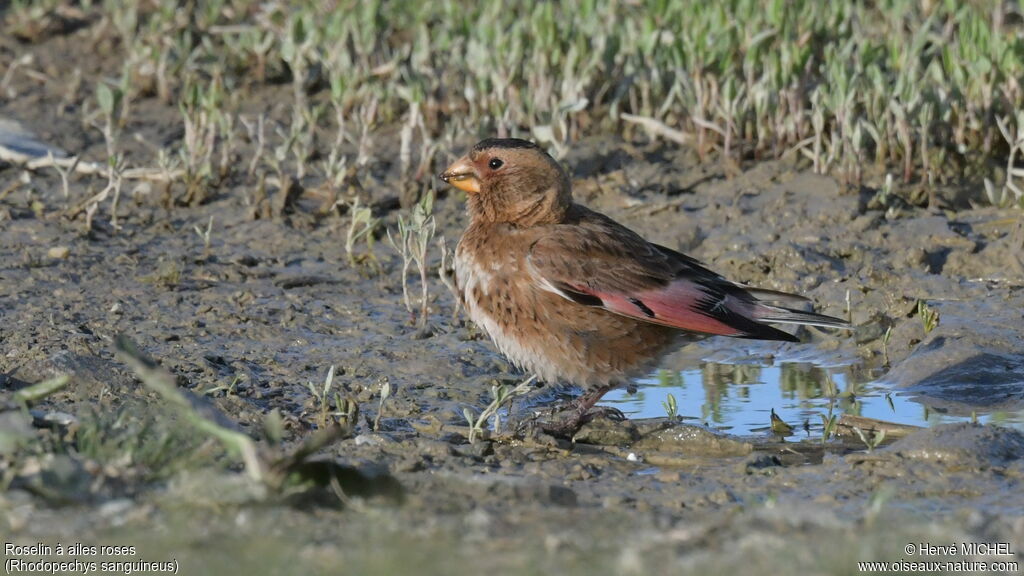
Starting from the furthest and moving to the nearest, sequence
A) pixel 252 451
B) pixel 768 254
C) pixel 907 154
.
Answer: pixel 907 154 < pixel 768 254 < pixel 252 451

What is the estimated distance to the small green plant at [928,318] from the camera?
6582 millimetres

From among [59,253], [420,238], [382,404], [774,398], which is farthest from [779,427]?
[59,253]

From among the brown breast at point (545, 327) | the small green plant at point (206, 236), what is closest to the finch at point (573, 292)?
the brown breast at point (545, 327)

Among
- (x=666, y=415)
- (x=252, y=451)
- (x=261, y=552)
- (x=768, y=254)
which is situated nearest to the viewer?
(x=261, y=552)

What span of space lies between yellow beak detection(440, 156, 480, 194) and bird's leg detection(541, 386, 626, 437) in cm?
101

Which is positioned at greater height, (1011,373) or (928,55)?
(928,55)

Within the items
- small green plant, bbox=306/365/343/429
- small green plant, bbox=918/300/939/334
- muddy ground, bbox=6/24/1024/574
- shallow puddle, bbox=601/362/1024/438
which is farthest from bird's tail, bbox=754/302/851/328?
small green plant, bbox=306/365/343/429

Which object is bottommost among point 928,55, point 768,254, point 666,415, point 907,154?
Answer: point 666,415

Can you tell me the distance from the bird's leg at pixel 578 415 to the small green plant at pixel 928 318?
159 cm

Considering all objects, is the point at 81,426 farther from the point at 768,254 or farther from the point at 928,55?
the point at 928,55

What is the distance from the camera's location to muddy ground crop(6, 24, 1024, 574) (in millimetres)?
3867

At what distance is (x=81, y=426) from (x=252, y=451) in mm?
777

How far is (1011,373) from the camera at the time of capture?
20.5 ft

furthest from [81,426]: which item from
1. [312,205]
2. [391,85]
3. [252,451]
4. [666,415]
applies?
[391,85]
